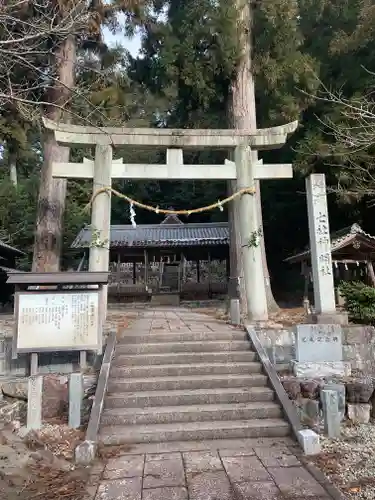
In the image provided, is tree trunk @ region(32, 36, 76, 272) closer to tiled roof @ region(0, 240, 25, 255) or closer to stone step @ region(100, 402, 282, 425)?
tiled roof @ region(0, 240, 25, 255)

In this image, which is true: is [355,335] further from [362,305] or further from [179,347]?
[179,347]

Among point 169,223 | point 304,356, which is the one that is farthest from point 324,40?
point 304,356

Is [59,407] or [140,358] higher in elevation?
[140,358]

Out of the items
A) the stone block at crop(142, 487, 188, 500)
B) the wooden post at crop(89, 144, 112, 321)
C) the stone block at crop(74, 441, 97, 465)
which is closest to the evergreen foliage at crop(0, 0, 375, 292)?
the wooden post at crop(89, 144, 112, 321)

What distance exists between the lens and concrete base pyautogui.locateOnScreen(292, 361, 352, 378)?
6.69 m

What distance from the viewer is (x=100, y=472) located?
13.9ft

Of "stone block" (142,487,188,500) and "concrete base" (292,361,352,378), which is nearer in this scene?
"stone block" (142,487,188,500)

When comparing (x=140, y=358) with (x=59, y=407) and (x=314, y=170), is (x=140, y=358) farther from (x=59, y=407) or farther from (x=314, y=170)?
(x=314, y=170)

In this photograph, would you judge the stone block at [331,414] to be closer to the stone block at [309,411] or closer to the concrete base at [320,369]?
the stone block at [309,411]

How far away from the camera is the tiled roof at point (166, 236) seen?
2005 cm

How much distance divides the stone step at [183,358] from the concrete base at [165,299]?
1290 cm

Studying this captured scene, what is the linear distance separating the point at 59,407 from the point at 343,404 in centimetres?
418

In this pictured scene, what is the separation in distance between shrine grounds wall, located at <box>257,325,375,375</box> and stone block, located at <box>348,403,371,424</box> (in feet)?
3.67

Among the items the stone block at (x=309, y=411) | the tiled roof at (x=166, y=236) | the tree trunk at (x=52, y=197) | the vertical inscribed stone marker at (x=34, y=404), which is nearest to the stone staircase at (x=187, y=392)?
the stone block at (x=309, y=411)
